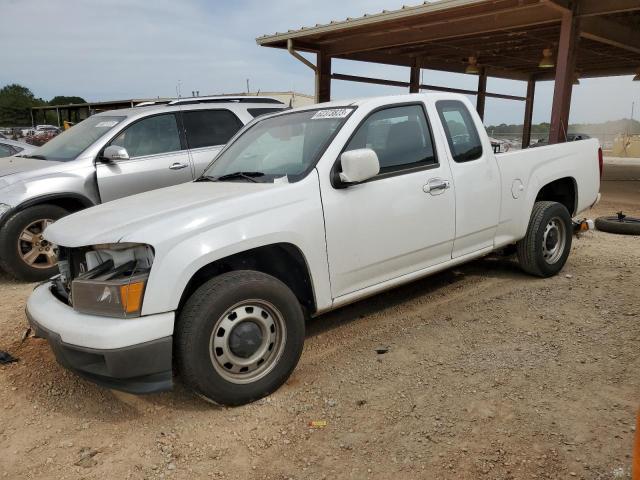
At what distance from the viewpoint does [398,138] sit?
3926mm

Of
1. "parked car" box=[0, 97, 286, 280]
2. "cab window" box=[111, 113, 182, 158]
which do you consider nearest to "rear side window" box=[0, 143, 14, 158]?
"parked car" box=[0, 97, 286, 280]

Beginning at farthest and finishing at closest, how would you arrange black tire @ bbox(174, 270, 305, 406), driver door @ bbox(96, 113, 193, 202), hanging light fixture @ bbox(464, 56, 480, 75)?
1. hanging light fixture @ bbox(464, 56, 480, 75)
2. driver door @ bbox(96, 113, 193, 202)
3. black tire @ bbox(174, 270, 305, 406)

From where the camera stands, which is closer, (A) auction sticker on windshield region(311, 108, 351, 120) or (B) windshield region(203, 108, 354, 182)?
(B) windshield region(203, 108, 354, 182)

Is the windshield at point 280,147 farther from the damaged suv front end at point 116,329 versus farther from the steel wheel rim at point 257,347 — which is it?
the damaged suv front end at point 116,329

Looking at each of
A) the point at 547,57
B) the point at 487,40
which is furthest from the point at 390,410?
the point at 547,57

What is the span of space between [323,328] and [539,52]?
12.8 metres

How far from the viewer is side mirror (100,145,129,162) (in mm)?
5721

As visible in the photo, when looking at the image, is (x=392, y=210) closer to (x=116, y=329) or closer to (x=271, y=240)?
(x=271, y=240)

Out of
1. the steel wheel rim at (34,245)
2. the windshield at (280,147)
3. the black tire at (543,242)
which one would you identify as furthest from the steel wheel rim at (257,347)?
the steel wheel rim at (34,245)

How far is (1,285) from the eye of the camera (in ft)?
18.2

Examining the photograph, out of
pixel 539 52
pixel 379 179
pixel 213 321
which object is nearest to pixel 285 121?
pixel 379 179

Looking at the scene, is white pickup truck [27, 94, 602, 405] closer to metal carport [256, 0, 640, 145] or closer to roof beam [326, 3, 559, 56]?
metal carport [256, 0, 640, 145]

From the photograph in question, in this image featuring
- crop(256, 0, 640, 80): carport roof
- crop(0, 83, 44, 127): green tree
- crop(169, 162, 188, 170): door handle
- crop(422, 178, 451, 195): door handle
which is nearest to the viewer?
crop(422, 178, 451, 195): door handle

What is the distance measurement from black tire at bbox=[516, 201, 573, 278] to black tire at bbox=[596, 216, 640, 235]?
7.90 ft
